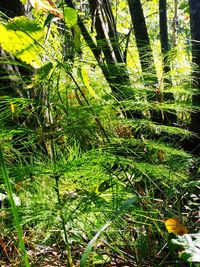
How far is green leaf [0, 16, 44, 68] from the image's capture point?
23.9 inches

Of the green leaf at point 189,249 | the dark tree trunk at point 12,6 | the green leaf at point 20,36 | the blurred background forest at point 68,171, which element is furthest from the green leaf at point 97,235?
the dark tree trunk at point 12,6

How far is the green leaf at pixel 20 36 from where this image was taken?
607 millimetres

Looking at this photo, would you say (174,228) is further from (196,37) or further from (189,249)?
(196,37)

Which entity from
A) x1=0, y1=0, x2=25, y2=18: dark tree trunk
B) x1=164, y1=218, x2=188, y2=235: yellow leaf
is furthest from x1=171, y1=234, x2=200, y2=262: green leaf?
x1=0, y1=0, x2=25, y2=18: dark tree trunk

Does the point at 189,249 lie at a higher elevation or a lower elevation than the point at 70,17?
lower

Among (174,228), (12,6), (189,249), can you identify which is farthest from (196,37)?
(189,249)

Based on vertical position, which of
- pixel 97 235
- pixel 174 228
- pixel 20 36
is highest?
pixel 20 36

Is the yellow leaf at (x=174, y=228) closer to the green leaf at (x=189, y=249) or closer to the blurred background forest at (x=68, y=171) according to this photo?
the blurred background forest at (x=68, y=171)

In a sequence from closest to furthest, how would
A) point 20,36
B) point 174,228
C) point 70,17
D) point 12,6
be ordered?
point 20,36 → point 70,17 → point 174,228 → point 12,6

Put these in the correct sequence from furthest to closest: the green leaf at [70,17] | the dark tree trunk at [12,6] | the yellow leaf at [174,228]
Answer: the dark tree trunk at [12,6], the yellow leaf at [174,228], the green leaf at [70,17]

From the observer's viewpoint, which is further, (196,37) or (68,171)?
(196,37)

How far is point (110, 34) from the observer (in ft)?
5.98

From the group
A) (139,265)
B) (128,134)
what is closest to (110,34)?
(128,134)

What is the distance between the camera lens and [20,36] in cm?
62
